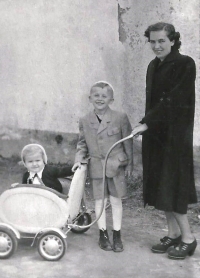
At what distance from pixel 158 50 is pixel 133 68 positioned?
2060mm

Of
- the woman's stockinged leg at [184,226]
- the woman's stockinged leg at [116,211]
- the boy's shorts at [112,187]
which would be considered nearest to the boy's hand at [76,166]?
the boy's shorts at [112,187]

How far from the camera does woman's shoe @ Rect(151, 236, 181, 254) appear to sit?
Result: 439cm

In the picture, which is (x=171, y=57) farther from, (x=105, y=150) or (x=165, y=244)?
(x=165, y=244)

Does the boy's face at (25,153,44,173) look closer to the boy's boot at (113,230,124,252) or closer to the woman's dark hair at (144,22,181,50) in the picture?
the boy's boot at (113,230,124,252)

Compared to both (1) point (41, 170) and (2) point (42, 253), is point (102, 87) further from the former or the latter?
(2) point (42, 253)

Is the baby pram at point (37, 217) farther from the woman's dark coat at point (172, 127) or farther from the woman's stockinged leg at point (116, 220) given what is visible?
the woman's dark coat at point (172, 127)

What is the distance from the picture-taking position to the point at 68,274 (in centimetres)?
389

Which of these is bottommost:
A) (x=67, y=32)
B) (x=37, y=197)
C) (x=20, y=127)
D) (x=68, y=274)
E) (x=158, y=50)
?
(x=68, y=274)

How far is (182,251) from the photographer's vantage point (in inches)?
167

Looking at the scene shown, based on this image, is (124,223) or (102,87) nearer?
(102,87)

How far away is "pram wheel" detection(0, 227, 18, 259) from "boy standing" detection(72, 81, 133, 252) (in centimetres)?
71

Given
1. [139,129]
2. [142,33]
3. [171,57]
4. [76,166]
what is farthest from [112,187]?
[142,33]

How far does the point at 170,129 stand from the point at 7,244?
4.98ft

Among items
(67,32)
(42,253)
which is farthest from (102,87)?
(67,32)
